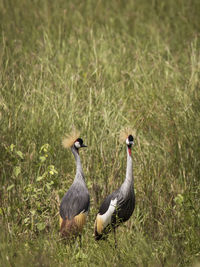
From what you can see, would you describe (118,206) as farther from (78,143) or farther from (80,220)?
(78,143)

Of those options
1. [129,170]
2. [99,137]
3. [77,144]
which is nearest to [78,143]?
[77,144]

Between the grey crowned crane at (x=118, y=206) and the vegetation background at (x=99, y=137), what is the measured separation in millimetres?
139

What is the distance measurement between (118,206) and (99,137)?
1.39 meters

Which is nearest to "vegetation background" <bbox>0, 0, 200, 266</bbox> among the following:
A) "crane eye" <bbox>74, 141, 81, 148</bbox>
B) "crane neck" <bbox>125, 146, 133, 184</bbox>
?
"crane eye" <bbox>74, 141, 81, 148</bbox>

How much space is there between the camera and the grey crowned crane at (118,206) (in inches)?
179

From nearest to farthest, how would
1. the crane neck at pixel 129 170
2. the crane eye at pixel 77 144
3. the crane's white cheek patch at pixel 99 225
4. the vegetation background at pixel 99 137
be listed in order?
the vegetation background at pixel 99 137 → the crane neck at pixel 129 170 → the crane's white cheek patch at pixel 99 225 → the crane eye at pixel 77 144

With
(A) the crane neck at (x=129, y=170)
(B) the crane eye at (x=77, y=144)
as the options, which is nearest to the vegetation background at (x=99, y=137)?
(B) the crane eye at (x=77, y=144)

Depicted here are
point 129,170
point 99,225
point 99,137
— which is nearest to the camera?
point 129,170

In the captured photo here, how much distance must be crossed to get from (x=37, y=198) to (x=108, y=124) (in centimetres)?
131

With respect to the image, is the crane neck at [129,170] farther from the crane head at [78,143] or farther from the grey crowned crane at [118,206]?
the crane head at [78,143]

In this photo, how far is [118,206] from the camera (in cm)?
459

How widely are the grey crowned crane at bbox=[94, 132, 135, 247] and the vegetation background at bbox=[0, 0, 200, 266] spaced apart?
14cm

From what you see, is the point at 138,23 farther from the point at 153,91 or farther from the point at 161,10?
the point at 153,91

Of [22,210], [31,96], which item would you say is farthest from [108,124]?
[22,210]
